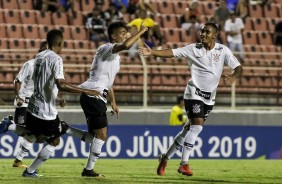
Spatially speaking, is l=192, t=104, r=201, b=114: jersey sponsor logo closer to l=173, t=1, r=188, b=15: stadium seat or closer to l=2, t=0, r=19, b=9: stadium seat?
l=2, t=0, r=19, b=9: stadium seat

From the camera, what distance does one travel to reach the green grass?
14477mm

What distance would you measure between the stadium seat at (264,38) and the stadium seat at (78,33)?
4.73 metres

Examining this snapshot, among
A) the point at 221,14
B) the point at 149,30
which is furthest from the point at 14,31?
the point at 221,14

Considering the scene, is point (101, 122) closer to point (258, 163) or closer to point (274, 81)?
point (258, 163)

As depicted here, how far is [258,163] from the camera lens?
66.7ft

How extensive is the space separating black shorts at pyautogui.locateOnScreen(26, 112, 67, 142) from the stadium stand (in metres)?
8.14

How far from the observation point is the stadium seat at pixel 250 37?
27.0 metres

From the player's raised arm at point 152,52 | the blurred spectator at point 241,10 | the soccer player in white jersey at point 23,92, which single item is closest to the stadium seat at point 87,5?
the blurred spectator at point 241,10

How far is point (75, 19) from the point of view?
84.1ft

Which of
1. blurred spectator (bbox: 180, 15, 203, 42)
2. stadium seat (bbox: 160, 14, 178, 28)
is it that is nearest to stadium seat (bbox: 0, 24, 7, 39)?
stadium seat (bbox: 160, 14, 178, 28)

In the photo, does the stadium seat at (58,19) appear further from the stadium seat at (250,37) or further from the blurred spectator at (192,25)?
the stadium seat at (250,37)

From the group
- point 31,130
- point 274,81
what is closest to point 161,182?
point 31,130

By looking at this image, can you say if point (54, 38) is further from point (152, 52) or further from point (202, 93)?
point (202, 93)

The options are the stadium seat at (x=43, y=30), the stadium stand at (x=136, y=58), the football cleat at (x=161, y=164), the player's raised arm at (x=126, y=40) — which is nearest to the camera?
the player's raised arm at (x=126, y=40)
